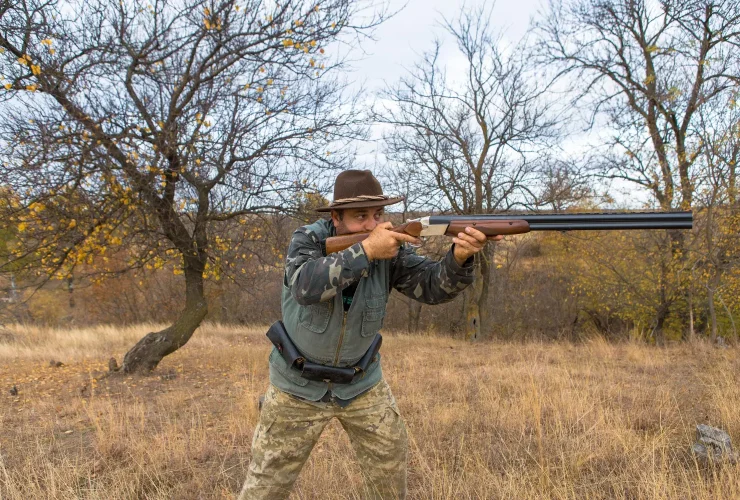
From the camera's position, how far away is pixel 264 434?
2359 millimetres

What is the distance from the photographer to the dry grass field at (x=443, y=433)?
2928 millimetres

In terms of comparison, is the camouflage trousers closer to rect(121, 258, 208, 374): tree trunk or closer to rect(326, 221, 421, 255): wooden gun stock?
rect(326, 221, 421, 255): wooden gun stock

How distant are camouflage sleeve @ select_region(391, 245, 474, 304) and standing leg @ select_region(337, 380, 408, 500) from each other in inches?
25.7

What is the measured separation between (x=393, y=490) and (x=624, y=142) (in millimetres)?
12628

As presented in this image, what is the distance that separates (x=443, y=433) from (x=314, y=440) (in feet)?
6.13

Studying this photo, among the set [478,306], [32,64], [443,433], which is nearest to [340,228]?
[443,433]

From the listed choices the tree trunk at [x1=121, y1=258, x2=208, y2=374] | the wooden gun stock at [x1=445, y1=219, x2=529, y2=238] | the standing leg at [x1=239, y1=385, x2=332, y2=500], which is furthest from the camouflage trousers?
the tree trunk at [x1=121, y1=258, x2=208, y2=374]

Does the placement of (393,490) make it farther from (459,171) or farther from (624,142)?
(624,142)

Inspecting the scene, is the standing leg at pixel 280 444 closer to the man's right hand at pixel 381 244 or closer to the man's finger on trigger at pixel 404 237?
the man's right hand at pixel 381 244

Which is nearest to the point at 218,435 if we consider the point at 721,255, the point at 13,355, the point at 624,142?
the point at 13,355

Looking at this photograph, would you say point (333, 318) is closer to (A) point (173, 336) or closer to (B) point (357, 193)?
(B) point (357, 193)

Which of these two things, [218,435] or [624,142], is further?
[624,142]

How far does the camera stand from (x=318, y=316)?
94.5 inches

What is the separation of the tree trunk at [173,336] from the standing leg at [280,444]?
5756 mm
